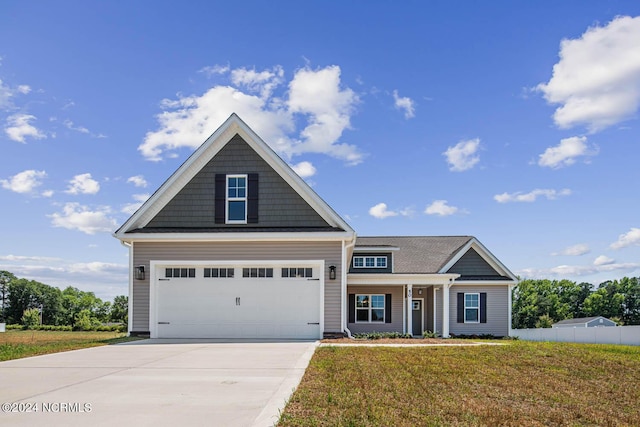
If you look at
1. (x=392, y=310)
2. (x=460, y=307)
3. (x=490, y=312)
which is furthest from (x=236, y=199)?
(x=490, y=312)

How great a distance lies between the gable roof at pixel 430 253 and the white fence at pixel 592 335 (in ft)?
10.4

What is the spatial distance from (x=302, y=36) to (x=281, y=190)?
4.93 meters

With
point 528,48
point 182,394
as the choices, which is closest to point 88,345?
point 182,394

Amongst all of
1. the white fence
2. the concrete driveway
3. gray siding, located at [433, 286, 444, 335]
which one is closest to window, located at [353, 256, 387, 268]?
gray siding, located at [433, 286, 444, 335]

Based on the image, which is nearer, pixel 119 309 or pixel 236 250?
pixel 236 250

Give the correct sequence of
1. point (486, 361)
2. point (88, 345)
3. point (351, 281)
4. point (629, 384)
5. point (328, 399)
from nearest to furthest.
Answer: point (328, 399) → point (629, 384) → point (486, 361) → point (88, 345) → point (351, 281)

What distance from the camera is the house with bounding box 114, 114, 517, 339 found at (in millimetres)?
17969

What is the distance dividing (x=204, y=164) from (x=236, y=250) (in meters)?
3.07

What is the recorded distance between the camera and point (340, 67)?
18.5m

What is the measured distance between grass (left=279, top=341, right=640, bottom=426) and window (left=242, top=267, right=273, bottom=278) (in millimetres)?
5486

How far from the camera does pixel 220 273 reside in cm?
1823

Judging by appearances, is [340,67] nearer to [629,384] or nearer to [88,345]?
[88,345]

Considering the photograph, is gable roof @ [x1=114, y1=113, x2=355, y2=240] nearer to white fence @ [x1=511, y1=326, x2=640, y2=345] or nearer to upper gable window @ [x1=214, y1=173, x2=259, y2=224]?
upper gable window @ [x1=214, y1=173, x2=259, y2=224]

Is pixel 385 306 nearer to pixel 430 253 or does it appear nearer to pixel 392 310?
pixel 392 310
